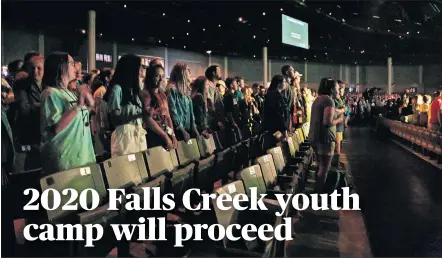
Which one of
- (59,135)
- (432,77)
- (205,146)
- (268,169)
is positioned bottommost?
(268,169)

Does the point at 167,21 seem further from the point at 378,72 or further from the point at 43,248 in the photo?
the point at 378,72

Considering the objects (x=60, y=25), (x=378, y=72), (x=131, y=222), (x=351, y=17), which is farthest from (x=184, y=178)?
(x=378, y=72)

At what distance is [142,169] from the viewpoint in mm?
3121

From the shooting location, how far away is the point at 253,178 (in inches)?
114

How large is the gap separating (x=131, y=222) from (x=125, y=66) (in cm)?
145

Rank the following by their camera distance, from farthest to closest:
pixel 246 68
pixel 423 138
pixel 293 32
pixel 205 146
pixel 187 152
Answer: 1. pixel 246 68
2. pixel 293 32
3. pixel 423 138
4. pixel 205 146
5. pixel 187 152

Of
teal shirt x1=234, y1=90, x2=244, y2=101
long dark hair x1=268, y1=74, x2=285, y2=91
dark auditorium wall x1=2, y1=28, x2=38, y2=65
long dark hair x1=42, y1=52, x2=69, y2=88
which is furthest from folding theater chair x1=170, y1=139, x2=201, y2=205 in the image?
dark auditorium wall x1=2, y1=28, x2=38, y2=65

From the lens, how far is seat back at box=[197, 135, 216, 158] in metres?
4.41

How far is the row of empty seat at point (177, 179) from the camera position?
2250 millimetres

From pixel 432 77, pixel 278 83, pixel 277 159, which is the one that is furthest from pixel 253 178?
pixel 432 77

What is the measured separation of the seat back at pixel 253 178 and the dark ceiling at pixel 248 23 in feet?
22.6

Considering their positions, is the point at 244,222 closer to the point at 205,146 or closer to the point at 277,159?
the point at 277,159

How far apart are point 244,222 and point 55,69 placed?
158 centimetres

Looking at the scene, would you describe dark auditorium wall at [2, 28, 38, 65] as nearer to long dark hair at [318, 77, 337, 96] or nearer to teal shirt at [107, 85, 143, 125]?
teal shirt at [107, 85, 143, 125]
